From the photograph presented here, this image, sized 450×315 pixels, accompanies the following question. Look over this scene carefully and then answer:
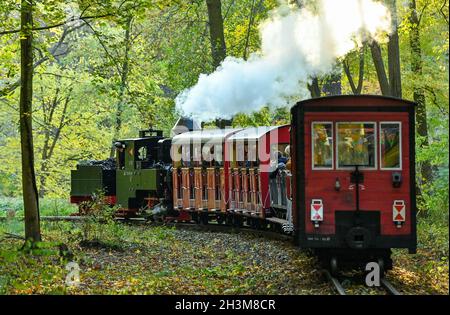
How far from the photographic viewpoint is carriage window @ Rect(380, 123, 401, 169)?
42.6 feet

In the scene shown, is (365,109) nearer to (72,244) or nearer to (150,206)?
(72,244)

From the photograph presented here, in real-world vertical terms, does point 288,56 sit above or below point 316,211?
above

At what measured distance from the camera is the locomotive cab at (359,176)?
13.0m

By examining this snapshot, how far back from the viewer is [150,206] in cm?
2720

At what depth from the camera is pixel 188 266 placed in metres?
15.5

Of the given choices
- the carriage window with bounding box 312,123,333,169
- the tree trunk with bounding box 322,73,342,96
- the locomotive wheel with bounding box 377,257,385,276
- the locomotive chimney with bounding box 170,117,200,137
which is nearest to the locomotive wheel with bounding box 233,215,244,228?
the locomotive chimney with bounding box 170,117,200,137

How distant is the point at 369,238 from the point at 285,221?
5995 mm

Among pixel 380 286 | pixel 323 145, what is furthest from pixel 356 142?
pixel 380 286

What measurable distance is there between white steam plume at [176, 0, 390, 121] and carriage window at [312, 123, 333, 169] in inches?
317

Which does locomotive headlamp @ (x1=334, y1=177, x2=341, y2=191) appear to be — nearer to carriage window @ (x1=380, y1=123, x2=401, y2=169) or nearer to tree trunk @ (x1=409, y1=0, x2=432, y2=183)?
carriage window @ (x1=380, y1=123, x2=401, y2=169)

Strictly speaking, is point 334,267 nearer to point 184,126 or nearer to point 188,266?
point 188,266

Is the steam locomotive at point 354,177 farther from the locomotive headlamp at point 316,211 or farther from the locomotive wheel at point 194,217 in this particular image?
the locomotive wheel at point 194,217

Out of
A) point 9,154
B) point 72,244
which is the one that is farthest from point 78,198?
point 72,244

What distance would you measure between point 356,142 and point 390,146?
1.81ft
